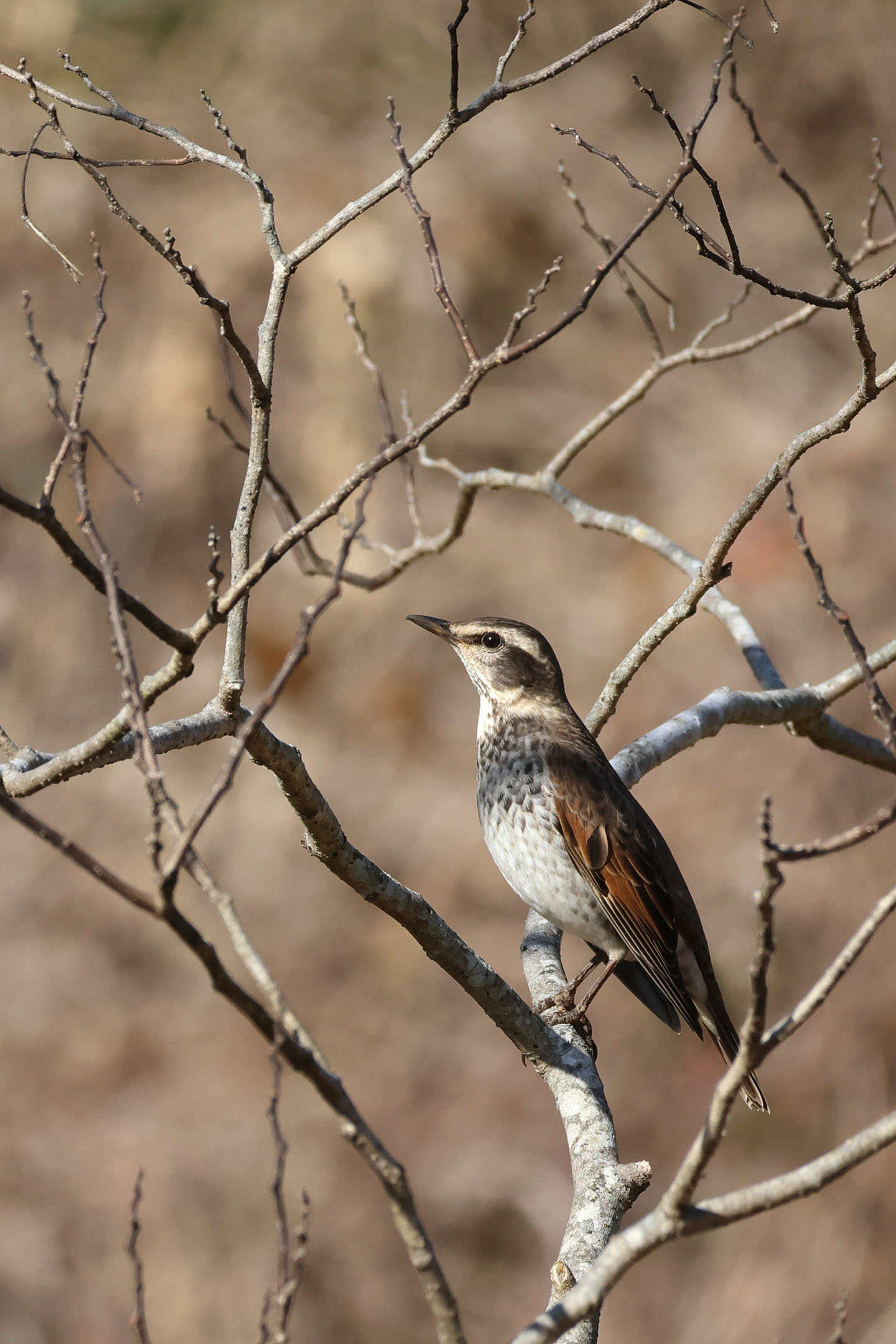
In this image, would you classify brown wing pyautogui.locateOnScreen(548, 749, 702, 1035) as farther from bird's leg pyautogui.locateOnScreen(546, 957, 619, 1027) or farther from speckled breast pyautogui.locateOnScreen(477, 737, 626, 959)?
bird's leg pyautogui.locateOnScreen(546, 957, 619, 1027)

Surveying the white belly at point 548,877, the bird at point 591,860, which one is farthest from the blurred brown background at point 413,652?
the white belly at point 548,877

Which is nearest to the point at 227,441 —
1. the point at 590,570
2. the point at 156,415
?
the point at 156,415

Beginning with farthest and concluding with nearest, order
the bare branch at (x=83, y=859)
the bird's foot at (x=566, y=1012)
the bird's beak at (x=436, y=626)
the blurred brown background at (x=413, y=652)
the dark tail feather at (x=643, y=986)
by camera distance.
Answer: the blurred brown background at (x=413, y=652) < the bird's beak at (x=436, y=626) < the dark tail feather at (x=643, y=986) < the bird's foot at (x=566, y=1012) < the bare branch at (x=83, y=859)

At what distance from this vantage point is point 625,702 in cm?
1151

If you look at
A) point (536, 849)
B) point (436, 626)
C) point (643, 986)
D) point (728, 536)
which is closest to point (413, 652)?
point (436, 626)

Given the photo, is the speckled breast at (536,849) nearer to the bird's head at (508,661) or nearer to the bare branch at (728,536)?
the bird's head at (508,661)

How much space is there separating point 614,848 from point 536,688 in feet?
2.90

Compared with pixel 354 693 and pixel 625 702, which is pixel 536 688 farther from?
pixel 354 693

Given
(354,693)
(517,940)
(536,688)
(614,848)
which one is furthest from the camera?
(354,693)

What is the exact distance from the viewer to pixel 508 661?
551 centimetres

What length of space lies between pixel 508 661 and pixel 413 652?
748 cm

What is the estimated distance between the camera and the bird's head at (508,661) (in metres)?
5.51

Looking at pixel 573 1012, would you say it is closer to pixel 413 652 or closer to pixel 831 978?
pixel 831 978

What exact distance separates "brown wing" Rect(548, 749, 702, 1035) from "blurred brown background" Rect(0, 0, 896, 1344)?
5.20 m
